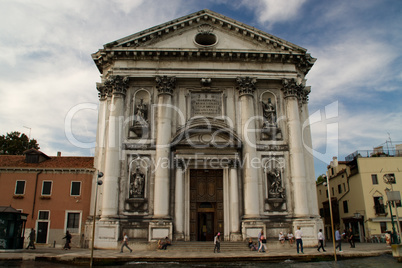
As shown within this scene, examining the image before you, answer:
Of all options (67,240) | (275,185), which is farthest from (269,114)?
(67,240)

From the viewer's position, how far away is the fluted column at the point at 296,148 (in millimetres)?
27328

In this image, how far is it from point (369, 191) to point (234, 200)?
75.0ft

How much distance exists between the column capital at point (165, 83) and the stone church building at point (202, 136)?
9 cm

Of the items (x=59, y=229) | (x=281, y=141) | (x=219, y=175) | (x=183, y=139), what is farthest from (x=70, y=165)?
(x=281, y=141)

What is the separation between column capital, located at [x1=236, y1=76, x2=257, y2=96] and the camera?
97.2 ft

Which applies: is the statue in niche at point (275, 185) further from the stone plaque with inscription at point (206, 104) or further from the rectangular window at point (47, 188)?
the rectangular window at point (47, 188)

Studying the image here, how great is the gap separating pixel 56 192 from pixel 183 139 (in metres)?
13.0

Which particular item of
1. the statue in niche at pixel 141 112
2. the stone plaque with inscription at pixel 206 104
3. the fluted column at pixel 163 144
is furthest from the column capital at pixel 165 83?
the stone plaque with inscription at pixel 206 104

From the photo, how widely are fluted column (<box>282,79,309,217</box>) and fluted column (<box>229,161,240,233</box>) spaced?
456cm

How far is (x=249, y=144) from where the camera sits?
28500 mm

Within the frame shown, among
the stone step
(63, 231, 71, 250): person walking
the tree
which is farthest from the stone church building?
the tree

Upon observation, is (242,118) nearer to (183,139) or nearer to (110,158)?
(183,139)

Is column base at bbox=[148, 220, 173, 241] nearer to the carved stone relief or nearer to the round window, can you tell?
the carved stone relief

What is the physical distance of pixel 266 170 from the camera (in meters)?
28.4
